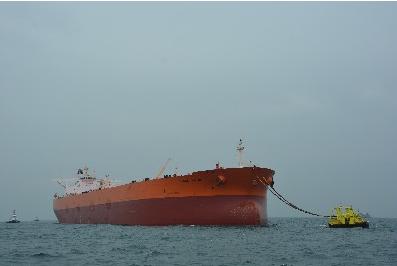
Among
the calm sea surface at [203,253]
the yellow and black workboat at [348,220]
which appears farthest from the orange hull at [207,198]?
the yellow and black workboat at [348,220]

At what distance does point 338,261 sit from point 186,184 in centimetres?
1493

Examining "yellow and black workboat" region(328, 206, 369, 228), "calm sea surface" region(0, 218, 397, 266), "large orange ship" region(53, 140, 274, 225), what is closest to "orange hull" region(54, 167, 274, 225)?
"large orange ship" region(53, 140, 274, 225)

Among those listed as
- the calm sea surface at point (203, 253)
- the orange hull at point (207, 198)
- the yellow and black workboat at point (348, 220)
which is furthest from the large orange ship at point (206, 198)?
the yellow and black workboat at point (348, 220)

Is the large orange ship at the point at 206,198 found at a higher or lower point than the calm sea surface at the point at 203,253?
higher

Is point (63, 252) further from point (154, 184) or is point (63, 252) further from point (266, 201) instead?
point (266, 201)

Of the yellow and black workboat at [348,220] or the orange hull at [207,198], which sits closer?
the orange hull at [207,198]

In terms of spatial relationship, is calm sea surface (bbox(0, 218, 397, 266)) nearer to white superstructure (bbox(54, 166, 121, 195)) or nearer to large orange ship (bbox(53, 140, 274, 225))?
large orange ship (bbox(53, 140, 274, 225))

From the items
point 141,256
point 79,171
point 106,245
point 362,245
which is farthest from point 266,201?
point 79,171

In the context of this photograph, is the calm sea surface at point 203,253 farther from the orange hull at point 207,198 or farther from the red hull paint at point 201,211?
the orange hull at point 207,198

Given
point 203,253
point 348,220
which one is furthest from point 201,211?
point 348,220

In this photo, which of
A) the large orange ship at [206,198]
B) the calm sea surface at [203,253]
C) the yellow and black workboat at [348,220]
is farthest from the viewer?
the yellow and black workboat at [348,220]

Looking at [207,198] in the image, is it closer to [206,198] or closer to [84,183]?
[206,198]

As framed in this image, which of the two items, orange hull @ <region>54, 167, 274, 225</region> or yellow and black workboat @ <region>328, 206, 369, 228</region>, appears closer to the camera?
orange hull @ <region>54, 167, 274, 225</region>

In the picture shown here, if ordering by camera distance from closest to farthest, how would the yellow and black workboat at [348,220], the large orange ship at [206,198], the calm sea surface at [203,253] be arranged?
the calm sea surface at [203,253]
the large orange ship at [206,198]
the yellow and black workboat at [348,220]
